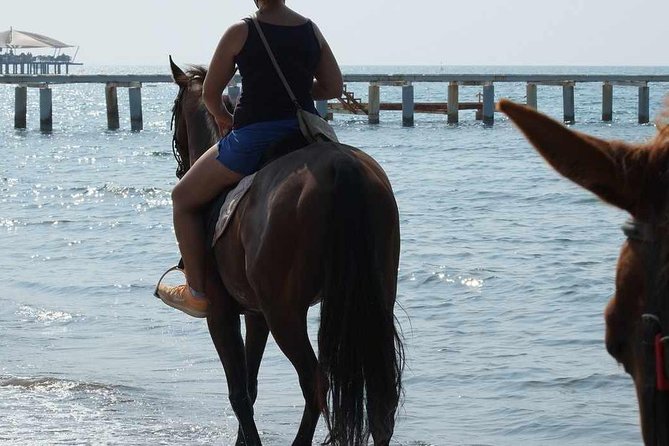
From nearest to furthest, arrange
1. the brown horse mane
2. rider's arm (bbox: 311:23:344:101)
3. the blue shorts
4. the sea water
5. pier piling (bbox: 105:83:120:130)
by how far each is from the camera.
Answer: the blue shorts → rider's arm (bbox: 311:23:344:101) → the brown horse mane → the sea water → pier piling (bbox: 105:83:120:130)

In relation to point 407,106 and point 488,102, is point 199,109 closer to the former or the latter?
point 488,102

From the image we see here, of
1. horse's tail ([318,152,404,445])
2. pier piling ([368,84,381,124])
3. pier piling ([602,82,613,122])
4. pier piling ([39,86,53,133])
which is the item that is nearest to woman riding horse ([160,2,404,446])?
horse's tail ([318,152,404,445])

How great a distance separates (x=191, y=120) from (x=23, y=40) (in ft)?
302

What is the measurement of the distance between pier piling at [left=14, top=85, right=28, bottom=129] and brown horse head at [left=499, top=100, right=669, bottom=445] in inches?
1595

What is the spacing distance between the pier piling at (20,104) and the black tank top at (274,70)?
121 feet

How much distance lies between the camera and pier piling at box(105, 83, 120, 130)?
137 feet

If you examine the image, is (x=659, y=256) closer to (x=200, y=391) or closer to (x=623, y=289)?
(x=623, y=289)

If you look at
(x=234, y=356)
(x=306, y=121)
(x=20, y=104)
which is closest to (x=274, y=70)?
(x=306, y=121)

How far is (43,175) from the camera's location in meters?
28.6

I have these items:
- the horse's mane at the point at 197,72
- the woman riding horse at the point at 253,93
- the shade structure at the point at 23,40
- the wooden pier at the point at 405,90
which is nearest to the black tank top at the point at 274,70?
the woman riding horse at the point at 253,93

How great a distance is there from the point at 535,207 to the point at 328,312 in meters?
15.0

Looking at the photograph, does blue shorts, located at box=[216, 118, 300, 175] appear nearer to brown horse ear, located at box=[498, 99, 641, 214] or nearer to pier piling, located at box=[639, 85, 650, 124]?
brown horse ear, located at box=[498, 99, 641, 214]

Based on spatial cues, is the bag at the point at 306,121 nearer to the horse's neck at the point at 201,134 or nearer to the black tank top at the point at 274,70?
the black tank top at the point at 274,70

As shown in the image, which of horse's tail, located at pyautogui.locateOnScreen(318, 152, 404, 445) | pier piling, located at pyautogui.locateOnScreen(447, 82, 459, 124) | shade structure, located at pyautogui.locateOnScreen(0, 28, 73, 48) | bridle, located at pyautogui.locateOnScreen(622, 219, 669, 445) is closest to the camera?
bridle, located at pyautogui.locateOnScreen(622, 219, 669, 445)
